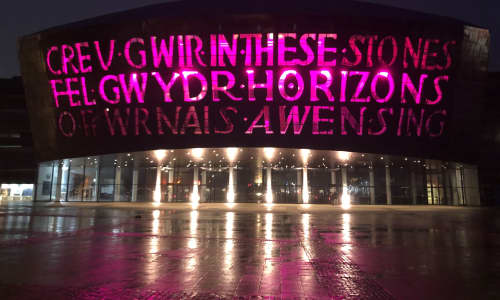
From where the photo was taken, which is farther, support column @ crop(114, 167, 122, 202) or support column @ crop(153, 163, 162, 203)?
support column @ crop(114, 167, 122, 202)

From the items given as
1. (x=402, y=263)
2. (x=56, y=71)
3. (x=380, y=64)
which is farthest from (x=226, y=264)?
(x=56, y=71)

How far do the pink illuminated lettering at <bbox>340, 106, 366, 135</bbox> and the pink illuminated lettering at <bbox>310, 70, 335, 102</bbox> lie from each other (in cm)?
189

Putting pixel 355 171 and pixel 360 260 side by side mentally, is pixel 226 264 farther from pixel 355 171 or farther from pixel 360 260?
pixel 355 171

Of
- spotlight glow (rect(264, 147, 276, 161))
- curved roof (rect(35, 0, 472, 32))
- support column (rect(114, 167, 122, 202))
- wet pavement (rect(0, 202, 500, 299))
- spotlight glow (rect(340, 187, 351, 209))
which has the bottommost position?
wet pavement (rect(0, 202, 500, 299))

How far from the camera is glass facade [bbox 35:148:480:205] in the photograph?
49.0m

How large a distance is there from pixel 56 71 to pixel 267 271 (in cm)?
3825

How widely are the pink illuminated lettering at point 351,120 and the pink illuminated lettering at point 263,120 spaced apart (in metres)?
7.43

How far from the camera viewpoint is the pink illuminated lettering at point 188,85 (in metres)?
34.6

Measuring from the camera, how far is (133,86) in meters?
35.8

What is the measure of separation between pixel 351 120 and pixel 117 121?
24968mm

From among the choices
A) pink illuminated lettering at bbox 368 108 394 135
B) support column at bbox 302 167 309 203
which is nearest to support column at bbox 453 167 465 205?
pink illuminated lettering at bbox 368 108 394 135

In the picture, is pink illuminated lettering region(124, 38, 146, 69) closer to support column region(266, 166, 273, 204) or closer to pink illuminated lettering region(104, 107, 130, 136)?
pink illuminated lettering region(104, 107, 130, 136)

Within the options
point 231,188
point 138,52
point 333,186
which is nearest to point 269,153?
point 231,188

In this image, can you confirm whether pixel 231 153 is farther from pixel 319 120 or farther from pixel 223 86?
pixel 319 120
